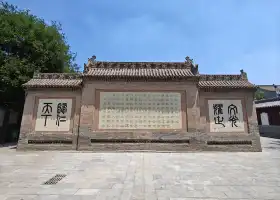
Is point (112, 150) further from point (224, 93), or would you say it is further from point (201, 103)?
point (224, 93)

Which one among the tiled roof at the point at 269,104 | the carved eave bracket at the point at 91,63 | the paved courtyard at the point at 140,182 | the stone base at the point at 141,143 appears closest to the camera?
the paved courtyard at the point at 140,182

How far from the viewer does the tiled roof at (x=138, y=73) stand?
423 inches

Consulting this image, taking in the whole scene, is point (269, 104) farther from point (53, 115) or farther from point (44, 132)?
point (44, 132)

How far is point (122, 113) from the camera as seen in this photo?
10.6 m

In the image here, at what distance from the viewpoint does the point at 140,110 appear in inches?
418

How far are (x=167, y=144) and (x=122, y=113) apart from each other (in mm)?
2976

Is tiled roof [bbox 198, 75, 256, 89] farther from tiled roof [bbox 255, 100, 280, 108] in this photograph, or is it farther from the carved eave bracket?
tiled roof [bbox 255, 100, 280, 108]

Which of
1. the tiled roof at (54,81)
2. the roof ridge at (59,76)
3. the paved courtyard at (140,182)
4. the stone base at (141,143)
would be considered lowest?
the paved courtyard at (140,182)

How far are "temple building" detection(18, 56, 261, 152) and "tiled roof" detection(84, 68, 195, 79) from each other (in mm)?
56

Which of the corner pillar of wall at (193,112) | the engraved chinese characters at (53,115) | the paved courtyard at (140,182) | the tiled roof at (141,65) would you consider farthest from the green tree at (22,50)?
the corner pillar of wall at (193,112)

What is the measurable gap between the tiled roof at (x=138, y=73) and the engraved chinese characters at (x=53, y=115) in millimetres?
2327

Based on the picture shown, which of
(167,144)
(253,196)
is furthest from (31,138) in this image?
(253,196)

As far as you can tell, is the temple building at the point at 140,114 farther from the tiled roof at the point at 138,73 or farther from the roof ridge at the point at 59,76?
the roof ridge at the point at 59,76

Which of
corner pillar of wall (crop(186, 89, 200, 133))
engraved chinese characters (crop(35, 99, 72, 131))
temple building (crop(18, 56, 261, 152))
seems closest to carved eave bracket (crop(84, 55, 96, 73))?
temple building (crop(18, 56, 261, 152))
